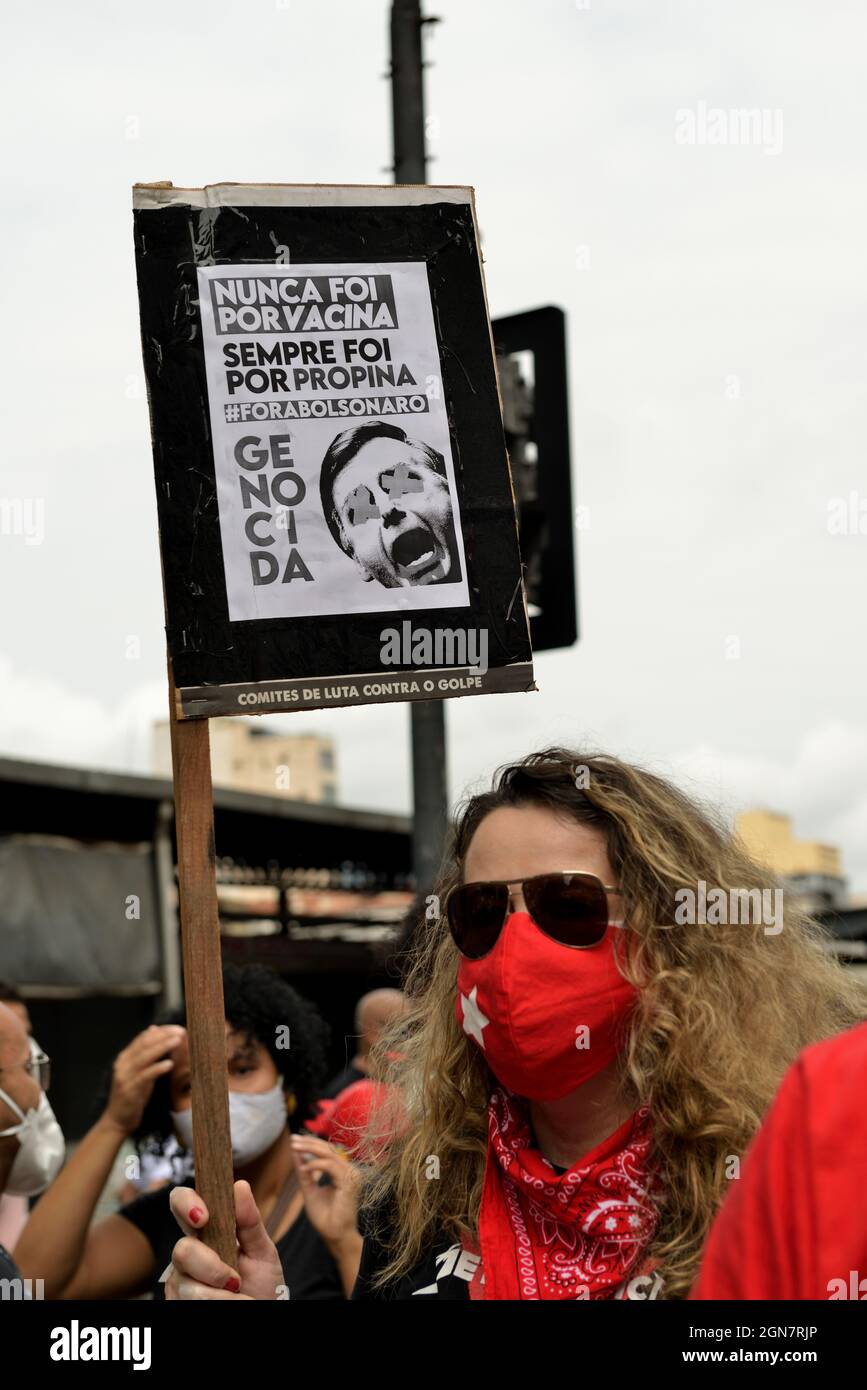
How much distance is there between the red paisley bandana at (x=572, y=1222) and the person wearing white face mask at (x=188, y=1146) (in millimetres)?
1291

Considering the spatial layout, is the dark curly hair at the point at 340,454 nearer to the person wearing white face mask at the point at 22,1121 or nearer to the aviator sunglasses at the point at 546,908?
the aviator sunglasses at the point at 546,908

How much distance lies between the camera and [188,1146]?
4.62m

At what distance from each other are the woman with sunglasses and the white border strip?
95cm

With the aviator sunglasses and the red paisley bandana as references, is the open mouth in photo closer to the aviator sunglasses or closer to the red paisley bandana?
the aviator sunglasses

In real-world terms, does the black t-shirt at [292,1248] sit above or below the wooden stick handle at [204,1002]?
below

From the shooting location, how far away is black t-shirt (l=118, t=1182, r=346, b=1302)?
12.2 ft

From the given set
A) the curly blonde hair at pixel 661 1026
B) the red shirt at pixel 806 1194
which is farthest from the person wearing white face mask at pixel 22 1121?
the red shirt at pixel 806 1194

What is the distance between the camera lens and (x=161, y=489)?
7.52ft

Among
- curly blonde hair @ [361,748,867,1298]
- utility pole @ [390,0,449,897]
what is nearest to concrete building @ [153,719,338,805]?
utility pole @ [390,0,449,897]

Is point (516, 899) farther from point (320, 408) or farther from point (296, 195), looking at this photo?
point (296, 195)

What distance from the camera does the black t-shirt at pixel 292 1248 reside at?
3725mm

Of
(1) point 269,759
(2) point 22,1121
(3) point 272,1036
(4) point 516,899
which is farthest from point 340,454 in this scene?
(1) point 269,759

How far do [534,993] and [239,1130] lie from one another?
2.06m

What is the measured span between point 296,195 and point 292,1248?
8.57 feet
